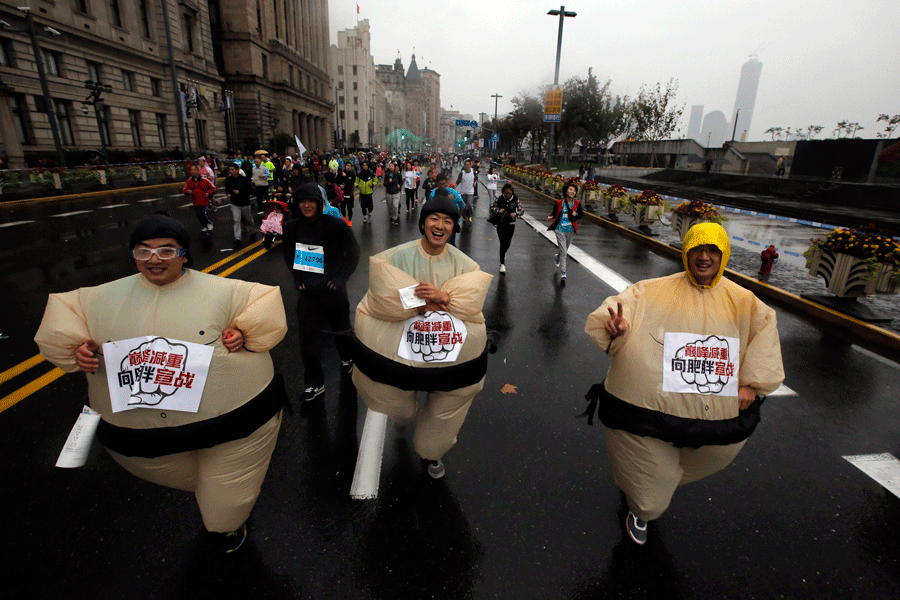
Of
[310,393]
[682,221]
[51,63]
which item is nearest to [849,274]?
[682,221]

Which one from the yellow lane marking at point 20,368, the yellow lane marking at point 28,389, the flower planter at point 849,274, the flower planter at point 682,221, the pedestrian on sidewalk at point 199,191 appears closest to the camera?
the yellow lane marking at point 28,389

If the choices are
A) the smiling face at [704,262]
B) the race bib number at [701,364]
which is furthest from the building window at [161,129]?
the race bib number at [701,364]

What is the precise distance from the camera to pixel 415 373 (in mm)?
2811

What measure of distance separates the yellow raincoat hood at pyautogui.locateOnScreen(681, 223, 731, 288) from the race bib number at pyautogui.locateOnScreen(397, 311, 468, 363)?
1386mm

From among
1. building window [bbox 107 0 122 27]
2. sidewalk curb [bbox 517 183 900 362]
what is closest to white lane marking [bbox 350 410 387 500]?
sidewalk curb [bbox 517 183 900 362]

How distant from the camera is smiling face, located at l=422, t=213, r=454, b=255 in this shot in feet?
9.70

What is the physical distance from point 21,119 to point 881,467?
122 feet

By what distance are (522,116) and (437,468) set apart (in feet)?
193

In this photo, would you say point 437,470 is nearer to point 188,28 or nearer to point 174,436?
point 174,436

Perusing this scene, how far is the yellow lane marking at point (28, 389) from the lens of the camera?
13.2ft

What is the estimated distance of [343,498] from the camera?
308cm

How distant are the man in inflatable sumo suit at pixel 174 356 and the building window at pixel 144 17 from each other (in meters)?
45.3

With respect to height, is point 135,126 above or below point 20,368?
above

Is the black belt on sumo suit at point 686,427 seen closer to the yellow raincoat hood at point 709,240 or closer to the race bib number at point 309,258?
the yellow raincoat hood at point 709,240
